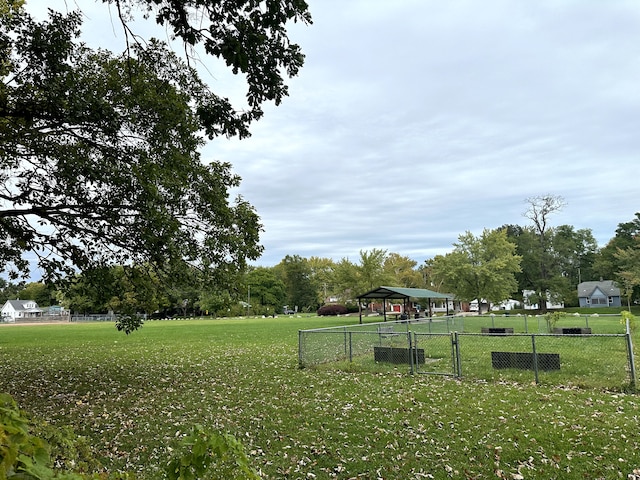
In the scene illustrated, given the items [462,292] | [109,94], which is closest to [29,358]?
[109,94]

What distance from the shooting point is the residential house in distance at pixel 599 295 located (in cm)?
7194

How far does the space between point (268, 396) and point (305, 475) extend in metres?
4.12

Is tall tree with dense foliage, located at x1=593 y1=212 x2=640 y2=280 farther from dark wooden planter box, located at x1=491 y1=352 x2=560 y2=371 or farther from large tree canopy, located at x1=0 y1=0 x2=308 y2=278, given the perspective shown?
large tree canopy, located at x1=0 y1=0 x2=308 y2=278

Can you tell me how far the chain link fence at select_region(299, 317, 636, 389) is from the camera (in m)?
10.1

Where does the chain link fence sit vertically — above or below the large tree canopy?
below

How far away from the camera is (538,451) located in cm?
557

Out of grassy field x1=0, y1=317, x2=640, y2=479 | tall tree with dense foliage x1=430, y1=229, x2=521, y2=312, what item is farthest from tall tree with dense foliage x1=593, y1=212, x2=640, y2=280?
grassy field x1=0, y1=317, x2=640, y2=479

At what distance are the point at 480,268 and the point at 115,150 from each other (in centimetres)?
4159

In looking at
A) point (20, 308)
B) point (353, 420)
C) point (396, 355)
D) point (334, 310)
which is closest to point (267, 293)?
point (334, 310)

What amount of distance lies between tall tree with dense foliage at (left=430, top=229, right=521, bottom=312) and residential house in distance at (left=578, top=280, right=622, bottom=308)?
121 ft

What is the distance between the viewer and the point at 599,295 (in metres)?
73.2

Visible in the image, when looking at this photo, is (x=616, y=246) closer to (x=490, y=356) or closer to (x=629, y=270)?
(x=629, y=270)

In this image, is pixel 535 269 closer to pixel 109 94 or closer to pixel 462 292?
pixel 462 292

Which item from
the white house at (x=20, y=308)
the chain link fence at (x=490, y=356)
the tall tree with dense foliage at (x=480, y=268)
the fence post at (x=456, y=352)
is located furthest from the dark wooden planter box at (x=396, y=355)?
the white house at (x=20, y=308)
